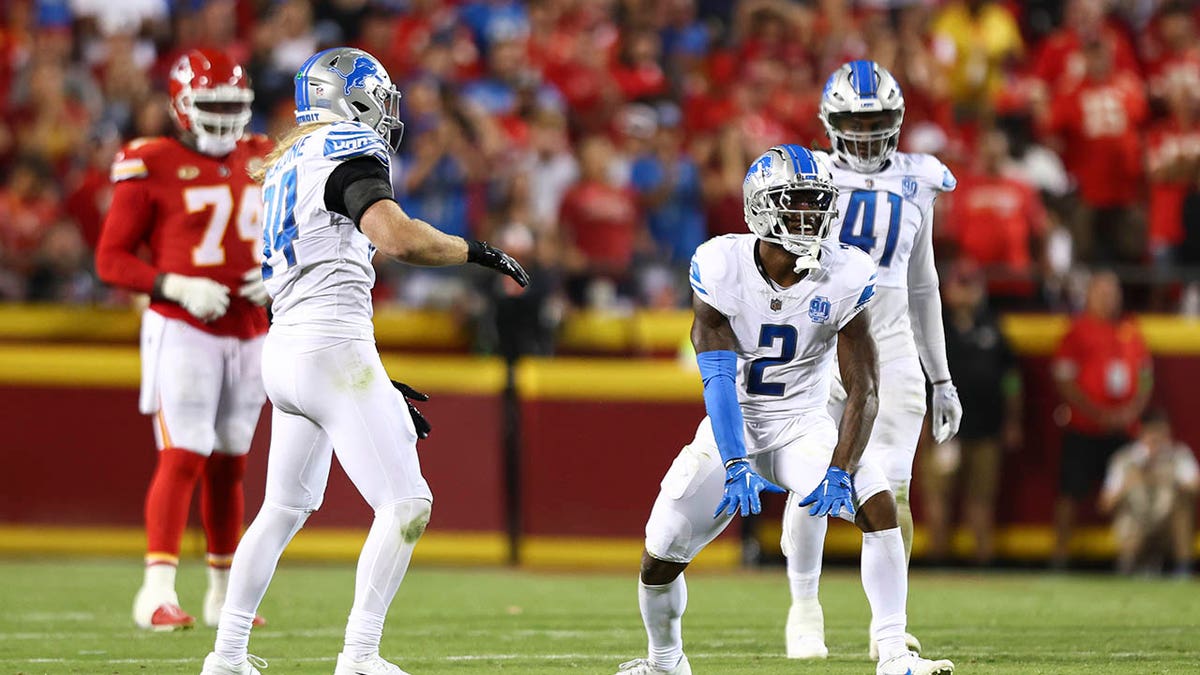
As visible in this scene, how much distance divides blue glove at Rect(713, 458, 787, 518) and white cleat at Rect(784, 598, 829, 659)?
4.21 feet

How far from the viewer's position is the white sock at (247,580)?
5.40 metres

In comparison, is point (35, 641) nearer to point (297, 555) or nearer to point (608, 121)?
point (297, 555)

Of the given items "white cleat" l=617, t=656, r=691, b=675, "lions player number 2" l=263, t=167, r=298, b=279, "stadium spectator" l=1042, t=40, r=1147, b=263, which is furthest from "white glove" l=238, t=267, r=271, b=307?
"stadium spectator" l=1042, t=40, r=1147, b=263

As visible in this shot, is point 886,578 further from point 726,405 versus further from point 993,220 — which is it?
point 993,220

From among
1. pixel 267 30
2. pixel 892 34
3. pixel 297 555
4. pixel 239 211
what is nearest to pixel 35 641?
pixel 239 211

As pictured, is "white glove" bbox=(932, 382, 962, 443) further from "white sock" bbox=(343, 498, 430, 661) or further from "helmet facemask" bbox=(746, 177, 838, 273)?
"white sock" bbox=(343, 498, 430, 661)

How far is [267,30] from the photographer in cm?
1386

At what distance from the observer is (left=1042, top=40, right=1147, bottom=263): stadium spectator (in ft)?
41.8

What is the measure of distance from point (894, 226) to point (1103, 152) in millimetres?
6867

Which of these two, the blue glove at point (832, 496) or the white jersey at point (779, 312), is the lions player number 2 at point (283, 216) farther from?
the blue glove at point (832, 496)

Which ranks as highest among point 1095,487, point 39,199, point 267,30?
point 267,30

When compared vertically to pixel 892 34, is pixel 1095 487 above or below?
below

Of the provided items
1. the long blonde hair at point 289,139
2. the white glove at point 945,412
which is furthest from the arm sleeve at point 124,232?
the white glove at point 945,412

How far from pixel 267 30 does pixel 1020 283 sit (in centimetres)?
617
